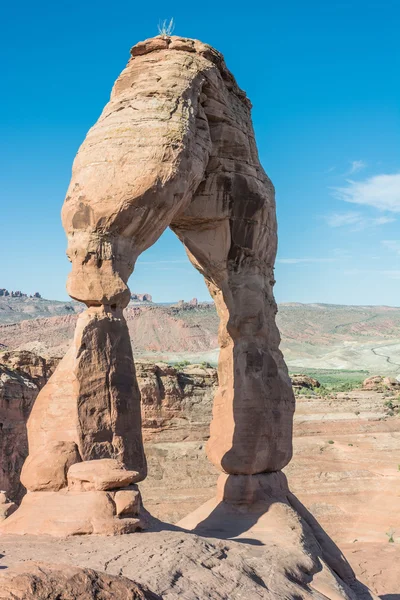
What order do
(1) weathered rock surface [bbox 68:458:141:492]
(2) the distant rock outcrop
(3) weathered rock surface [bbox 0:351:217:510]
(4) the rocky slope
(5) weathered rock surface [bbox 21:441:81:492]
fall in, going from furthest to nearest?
(4) the rocky slope, (2) the distant rock outcrop, (3) weathered rock surface [bbox 0:351:217:510], (5) weathered rock surface [bbox 21:441:81:492], (1) weathered rock surface [bbox 68:458:141:492]

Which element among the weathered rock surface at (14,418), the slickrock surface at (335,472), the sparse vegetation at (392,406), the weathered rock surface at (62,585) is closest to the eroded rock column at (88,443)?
the weathered rock surface at (62,585)

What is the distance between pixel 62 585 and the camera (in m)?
4.30

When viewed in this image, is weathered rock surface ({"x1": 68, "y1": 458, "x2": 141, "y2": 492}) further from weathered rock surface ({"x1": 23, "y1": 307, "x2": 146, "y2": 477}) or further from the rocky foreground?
the rocky foreground

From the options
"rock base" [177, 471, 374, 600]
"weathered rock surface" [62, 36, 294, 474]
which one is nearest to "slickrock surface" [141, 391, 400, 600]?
"rock base" [177, 471, 374, 600]

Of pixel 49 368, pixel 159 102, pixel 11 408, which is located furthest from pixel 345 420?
pixel 159 102

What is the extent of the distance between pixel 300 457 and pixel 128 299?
1751 cm

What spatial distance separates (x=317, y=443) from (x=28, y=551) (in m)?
21.0

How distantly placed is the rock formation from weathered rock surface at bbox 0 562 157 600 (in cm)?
189

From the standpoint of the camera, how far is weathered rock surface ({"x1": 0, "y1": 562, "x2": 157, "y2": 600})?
4094mm

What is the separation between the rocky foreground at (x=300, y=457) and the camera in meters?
14.3

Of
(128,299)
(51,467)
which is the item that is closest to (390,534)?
(128,299)

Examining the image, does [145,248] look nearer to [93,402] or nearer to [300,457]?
[93,402]

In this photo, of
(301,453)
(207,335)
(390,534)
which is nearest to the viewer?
(390,534)

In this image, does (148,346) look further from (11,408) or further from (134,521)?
(134,521)
